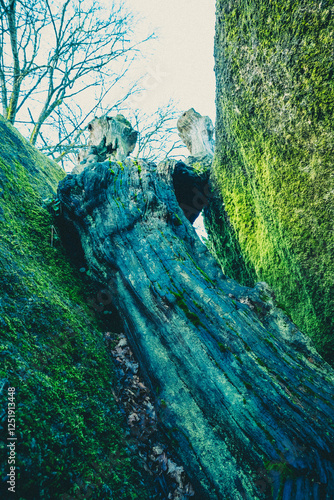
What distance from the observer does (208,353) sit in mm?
2277

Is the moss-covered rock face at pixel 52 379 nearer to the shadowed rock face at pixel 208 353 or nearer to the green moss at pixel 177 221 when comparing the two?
the shadowed rock face at pixel 208 353

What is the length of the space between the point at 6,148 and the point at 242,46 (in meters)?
3.64

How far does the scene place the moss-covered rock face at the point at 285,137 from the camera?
234 centimetres

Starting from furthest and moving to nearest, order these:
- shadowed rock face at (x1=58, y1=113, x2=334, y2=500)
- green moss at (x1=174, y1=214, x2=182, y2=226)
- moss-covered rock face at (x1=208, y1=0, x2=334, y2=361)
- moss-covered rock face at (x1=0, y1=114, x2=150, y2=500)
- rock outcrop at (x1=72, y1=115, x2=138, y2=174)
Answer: rock outcrop at (x1=72, y1=115, x2=138, y2=174) → green moss at (x1=174, y1=214, x2=182, y2=226) → moss-covered rock face at (x1=208, y1=0, x2=334, y2=361) → shadowed rock face at (x1=58, y1=113, x2=334, y2=500) → moss-covered rock face at (x1=0, y1=114, x2=150, y2=500)

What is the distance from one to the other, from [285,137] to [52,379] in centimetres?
321

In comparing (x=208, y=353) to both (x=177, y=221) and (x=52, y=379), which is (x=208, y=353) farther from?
(x=177, y=221)

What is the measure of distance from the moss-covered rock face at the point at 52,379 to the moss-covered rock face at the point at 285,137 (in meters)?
2.51

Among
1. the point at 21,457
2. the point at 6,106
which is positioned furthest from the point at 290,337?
the point at 6,106

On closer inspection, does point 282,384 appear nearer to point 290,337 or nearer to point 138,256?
point 290,337

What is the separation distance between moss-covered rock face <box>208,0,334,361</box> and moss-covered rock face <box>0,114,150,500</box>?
2.51 metres

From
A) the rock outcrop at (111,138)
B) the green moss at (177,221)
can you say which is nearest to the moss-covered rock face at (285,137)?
the green moss at (177,221)

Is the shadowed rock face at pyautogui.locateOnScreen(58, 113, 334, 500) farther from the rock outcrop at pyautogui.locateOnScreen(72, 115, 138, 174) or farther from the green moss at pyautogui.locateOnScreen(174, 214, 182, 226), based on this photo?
the rock outcrop at pyautogui.locateOnScreen(72, 115, 138, 174)

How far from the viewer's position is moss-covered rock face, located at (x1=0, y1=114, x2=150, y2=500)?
5.04ft

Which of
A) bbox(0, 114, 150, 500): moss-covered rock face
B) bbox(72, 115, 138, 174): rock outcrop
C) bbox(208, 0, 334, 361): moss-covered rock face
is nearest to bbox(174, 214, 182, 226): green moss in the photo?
bbox(208, 0, 334, 361): moss-covered rock face
